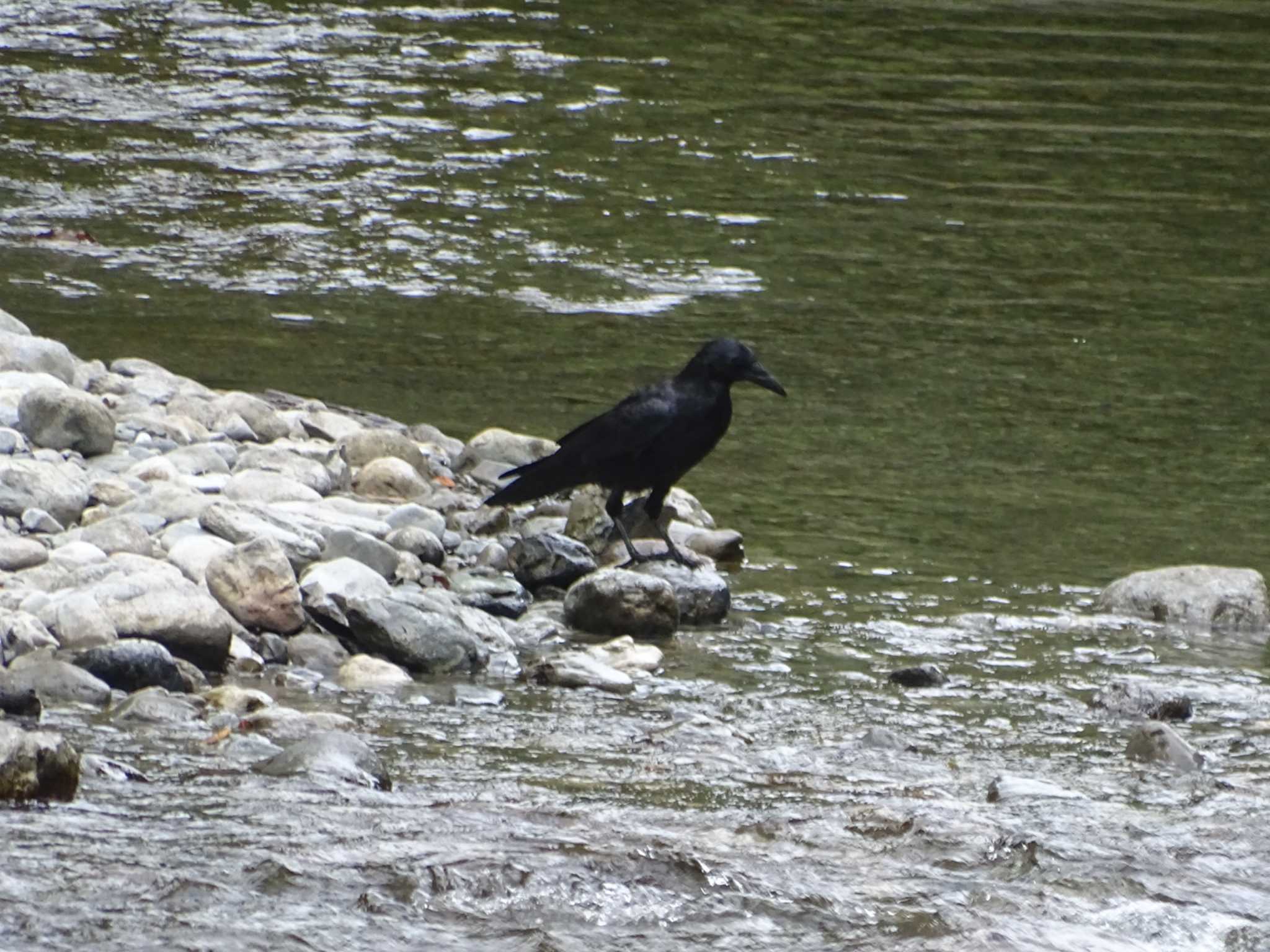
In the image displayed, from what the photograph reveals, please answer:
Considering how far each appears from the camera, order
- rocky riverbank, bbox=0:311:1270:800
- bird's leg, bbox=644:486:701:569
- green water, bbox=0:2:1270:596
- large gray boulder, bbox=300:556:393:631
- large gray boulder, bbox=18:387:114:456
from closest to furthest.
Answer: rocky riverbank, bbox=0:311:1270:800
large gray boulder, bbox=300:556:393:631
large gray boulder, bbox=18:387:114:456
bird's leg, bbox=644:486:701:569
green water, bbox=0:2:1270:596

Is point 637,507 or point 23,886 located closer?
point 23,886

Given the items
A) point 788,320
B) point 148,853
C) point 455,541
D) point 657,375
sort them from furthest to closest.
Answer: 1. point 788,320
2. point 657,375
3. point 455,541
4. point 148,853

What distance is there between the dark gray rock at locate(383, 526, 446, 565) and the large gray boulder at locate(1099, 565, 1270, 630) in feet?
6.77

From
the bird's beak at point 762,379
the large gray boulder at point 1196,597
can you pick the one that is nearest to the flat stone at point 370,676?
the bird's beak at point 762,379

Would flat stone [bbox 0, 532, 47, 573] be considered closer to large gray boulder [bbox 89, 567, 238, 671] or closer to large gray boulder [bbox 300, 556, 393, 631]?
large gray boulder [bbox 89, 567, 238, 671]

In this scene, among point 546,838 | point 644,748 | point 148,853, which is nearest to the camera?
point 148,853

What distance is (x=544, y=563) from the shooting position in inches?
268

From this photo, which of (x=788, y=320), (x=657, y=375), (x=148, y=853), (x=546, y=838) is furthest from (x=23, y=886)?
(x=788, y=320)

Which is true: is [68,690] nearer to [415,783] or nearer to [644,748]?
[415,783]

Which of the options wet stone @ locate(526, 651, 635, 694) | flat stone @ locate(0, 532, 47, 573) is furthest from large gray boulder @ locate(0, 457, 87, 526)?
wet stone @ locate(526, 651, 635, 694)

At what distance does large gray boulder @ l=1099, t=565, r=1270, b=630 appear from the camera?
262 inches

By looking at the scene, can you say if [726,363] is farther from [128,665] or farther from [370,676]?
[128,665]

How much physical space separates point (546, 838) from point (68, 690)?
1.56 metres

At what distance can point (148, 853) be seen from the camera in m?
3.82
